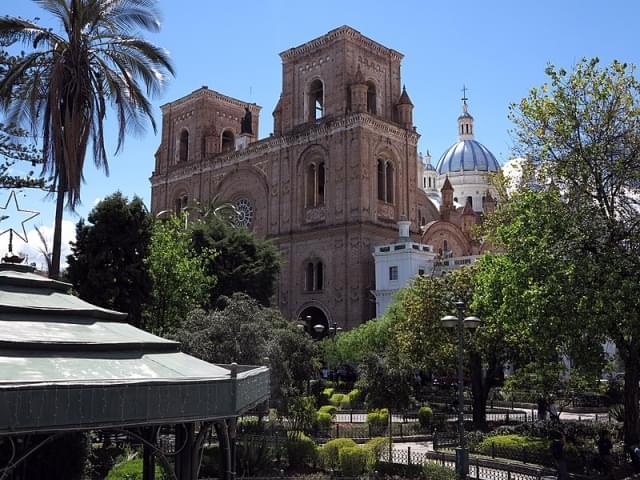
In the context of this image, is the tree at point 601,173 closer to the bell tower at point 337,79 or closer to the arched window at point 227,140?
the bell tower at point 337,79

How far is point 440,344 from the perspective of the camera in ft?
76.3

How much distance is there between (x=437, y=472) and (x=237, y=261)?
22498 mm

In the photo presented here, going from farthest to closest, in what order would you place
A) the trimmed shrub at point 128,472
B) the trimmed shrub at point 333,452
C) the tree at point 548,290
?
the tree at point 548,290 → the trimmed shrub at point 333,452 → the trimmed shrub at point 128,472

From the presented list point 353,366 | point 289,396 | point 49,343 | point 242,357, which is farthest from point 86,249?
point 353,366

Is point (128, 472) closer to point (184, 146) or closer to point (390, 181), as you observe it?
point (390, 181)

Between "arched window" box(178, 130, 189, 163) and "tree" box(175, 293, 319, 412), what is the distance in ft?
128

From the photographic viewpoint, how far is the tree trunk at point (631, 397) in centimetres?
1630

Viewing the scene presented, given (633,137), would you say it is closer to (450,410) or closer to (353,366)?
(450,410)

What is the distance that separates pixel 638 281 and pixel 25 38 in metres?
15.1

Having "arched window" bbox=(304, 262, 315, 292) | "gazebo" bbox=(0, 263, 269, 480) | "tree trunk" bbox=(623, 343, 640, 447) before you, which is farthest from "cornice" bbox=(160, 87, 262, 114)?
"gazebo" bbox=(0, 263, 269, 480)

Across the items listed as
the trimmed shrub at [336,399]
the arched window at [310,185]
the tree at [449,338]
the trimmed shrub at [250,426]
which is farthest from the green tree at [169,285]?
the arched window at [310,185]

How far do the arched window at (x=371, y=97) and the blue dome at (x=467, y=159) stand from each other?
1369 inches

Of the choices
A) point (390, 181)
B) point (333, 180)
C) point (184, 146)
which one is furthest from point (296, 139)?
point (184, 146)

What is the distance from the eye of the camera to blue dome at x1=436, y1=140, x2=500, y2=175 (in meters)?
79.4
